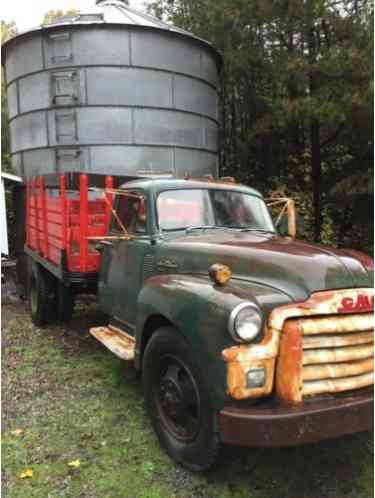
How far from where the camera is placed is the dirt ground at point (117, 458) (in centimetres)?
278

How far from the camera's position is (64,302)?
20.0 feet

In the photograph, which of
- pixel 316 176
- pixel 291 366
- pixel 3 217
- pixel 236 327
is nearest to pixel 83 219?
pixel 236 327

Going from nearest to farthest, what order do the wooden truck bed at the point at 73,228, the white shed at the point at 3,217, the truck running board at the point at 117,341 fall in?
the truck running board at the point at 117,341, the wooden truck bed at the point at 73,228, the white shed at the point at 3,217

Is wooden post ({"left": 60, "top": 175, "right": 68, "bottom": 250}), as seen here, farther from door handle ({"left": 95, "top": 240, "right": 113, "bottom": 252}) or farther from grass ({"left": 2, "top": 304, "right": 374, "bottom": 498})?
grass ({"left": 2, "top": 304, "right": 374, "bottom": 498})

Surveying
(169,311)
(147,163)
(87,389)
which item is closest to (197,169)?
(147,163)

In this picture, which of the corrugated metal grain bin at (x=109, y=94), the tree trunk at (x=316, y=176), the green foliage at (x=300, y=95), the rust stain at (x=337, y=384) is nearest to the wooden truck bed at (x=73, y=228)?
the rust stain at (x=337, y=384)

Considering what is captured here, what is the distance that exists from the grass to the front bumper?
1.60 feet

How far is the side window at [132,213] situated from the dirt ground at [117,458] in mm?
1550

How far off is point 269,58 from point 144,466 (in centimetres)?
952

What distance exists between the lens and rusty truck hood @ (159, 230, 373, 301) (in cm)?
272

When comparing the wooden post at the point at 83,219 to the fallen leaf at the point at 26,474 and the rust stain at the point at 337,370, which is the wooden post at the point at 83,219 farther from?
the rust stain at the point at 337,370

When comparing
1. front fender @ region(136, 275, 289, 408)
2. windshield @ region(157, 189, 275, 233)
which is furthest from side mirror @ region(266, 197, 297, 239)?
front fender @ region(136, 275, 289, 408)

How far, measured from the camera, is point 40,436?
11.3ft

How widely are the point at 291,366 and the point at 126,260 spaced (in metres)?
2.22
